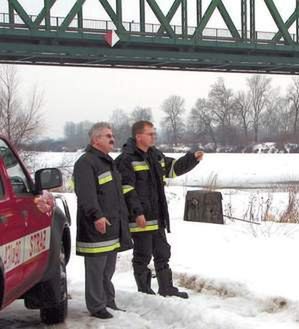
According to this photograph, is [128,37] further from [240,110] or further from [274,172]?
[240,110]

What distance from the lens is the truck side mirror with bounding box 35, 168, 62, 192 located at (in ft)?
19.4

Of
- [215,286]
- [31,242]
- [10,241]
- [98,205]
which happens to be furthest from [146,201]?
[10,241]

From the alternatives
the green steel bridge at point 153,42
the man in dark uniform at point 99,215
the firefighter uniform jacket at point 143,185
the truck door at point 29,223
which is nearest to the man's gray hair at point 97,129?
the man in dark uniform at point 99,215

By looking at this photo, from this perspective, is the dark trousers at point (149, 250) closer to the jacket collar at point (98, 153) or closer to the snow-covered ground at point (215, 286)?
the snow-covered ground at point (215, 286)

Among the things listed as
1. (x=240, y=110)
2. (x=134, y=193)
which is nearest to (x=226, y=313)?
(x=134, y=193)

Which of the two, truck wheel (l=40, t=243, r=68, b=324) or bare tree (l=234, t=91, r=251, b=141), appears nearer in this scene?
truck wheel (l=40, t=243, r=68, b=324)

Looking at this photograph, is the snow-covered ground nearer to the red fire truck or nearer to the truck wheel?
the truck wheel

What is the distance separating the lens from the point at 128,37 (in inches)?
1656

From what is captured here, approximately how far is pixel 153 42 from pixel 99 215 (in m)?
36.9

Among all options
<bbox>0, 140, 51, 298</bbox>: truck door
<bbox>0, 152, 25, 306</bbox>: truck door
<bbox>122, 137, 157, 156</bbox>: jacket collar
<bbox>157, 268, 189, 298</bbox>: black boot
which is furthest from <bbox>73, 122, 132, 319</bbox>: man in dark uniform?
<bbox>0, 152, 25, 306</bbox>: truck door

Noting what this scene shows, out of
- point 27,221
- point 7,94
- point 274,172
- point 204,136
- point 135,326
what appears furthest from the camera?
point 204,136

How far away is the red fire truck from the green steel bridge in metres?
33.4

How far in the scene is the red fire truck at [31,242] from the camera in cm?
496

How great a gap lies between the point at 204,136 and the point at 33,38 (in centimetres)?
5707
